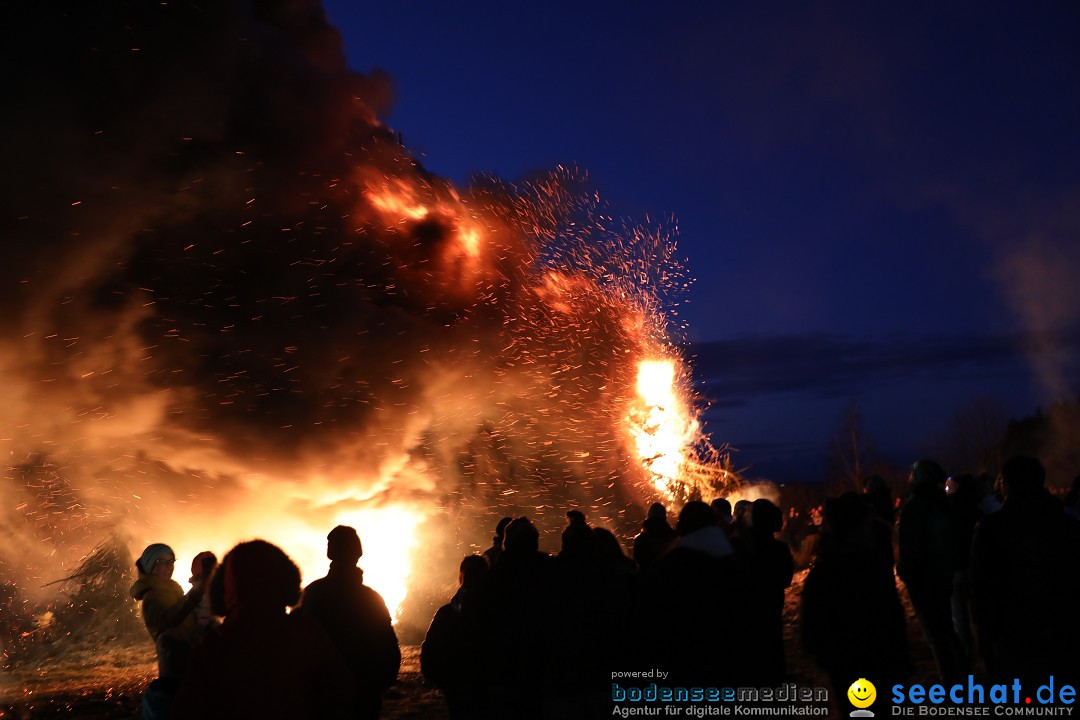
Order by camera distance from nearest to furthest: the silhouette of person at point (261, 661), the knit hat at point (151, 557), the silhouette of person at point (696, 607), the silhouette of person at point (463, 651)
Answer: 1. the silhouette of person at point (261, 661)
2. the silhouette of person at point (696, 607)
3. the silhouette of person at point (463, 651)
4. the knit hat at point (151, 557)

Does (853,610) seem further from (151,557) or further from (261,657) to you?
(151,557)

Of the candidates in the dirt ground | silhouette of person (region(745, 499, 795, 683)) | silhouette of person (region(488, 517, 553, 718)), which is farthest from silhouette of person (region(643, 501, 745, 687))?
the dirt ground

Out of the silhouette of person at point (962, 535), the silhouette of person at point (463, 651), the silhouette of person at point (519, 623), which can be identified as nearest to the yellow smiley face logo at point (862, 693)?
the silhouette of person at point (519, 623)

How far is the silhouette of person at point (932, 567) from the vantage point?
614 centimetres

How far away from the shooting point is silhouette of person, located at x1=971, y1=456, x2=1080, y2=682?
13.5ft

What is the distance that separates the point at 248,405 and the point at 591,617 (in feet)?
36.0

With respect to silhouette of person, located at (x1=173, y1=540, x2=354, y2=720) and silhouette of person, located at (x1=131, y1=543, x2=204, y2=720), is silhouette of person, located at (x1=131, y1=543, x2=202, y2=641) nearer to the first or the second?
silhouette of person, located at (x1=131, y1=543, x2=204, y2=720)

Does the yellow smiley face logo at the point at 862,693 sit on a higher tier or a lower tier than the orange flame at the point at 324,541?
lower

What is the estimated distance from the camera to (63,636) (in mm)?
14453

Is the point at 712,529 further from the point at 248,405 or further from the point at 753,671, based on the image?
the point at 248,405

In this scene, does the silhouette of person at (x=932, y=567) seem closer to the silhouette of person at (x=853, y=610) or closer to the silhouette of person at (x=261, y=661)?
the silhouette of person at (x=853, y=610)

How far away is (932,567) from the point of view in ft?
20.6

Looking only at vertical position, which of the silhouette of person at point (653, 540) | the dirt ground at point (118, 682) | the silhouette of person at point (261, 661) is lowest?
the dirt ground at point (118, 682)

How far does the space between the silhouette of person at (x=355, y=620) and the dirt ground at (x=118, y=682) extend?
4.45m
